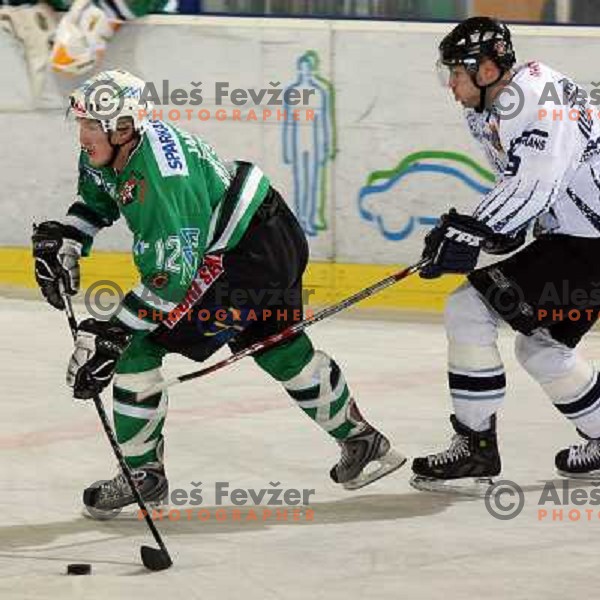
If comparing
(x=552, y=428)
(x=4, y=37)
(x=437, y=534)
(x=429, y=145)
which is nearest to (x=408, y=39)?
(x=429, y=145)

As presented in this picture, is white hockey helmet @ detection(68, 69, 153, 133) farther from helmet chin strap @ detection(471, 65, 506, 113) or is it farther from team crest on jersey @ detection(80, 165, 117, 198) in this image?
helmet chin strap @ detection(471, 65, 506, 113)

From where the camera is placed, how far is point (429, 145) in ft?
27.2

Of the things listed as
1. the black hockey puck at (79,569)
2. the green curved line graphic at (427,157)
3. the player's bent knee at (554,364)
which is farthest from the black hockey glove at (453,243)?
the green curved line graphic at (427,157)

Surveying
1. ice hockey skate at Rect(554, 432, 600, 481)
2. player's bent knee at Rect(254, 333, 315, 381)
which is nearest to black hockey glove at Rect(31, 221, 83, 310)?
player's bent knee at Rect(254, 333, 315, 381)

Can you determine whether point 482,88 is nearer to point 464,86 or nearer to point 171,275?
point 464,86

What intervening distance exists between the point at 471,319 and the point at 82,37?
3415 mm

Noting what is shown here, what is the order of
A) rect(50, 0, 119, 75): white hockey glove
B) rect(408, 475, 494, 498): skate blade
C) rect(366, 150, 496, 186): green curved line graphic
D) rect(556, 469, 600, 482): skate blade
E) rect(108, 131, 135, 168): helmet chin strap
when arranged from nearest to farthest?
rect(108, 131, 135, 168): helmet chin strap < rect(408, 475, 494, 498): skate blade < rect(556, 469, 600, 482): skate blade < rect(366, 150, 496, 186): green curved line graphic < rect(50, 0, 119, 75): white hockey glove

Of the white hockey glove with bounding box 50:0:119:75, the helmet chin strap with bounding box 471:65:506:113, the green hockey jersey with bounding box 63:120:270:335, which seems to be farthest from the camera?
the white hockey glove with bounding box 50:0:119:75

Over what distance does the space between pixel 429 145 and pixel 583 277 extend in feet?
8.87

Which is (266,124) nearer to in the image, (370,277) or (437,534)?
(370,277)

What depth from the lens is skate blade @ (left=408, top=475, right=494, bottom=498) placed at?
5703 mm

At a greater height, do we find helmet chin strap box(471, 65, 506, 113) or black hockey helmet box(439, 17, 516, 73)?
black hockey helmet box(439, 17, 516, 73)

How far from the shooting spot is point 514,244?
5762 mm

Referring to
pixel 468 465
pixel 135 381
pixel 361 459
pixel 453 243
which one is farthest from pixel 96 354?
pixel 468 465
